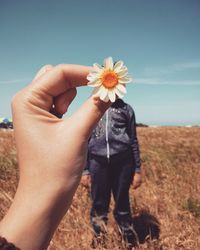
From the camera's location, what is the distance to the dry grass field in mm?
3531

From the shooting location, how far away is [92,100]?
112cm

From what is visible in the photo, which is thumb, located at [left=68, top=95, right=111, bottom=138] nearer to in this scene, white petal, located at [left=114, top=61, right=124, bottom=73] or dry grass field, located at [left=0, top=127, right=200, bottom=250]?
white petal, located at [left=114, top=61, right=124, bottom=73]

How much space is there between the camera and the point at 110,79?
125cm

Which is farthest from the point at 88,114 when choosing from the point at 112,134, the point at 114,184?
the point at 114,184

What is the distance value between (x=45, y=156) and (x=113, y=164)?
113 inches

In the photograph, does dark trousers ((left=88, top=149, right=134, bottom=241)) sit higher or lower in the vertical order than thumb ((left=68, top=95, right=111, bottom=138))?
lower

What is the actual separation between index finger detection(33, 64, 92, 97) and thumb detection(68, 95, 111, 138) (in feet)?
A: 0.55

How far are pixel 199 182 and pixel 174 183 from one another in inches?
16.9

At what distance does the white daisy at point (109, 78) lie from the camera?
46.8 inches

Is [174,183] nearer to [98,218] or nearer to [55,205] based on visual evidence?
[98,218]

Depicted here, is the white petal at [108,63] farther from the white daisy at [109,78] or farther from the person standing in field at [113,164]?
the person standing in field at [113,164]

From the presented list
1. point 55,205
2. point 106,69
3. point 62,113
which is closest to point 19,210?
point 55,205

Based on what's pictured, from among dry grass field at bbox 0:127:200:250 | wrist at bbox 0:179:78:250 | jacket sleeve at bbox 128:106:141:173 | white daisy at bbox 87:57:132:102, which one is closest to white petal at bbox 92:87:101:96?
white daisy at bbox 87:57:132:102

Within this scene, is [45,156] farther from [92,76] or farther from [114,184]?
[114,184]
